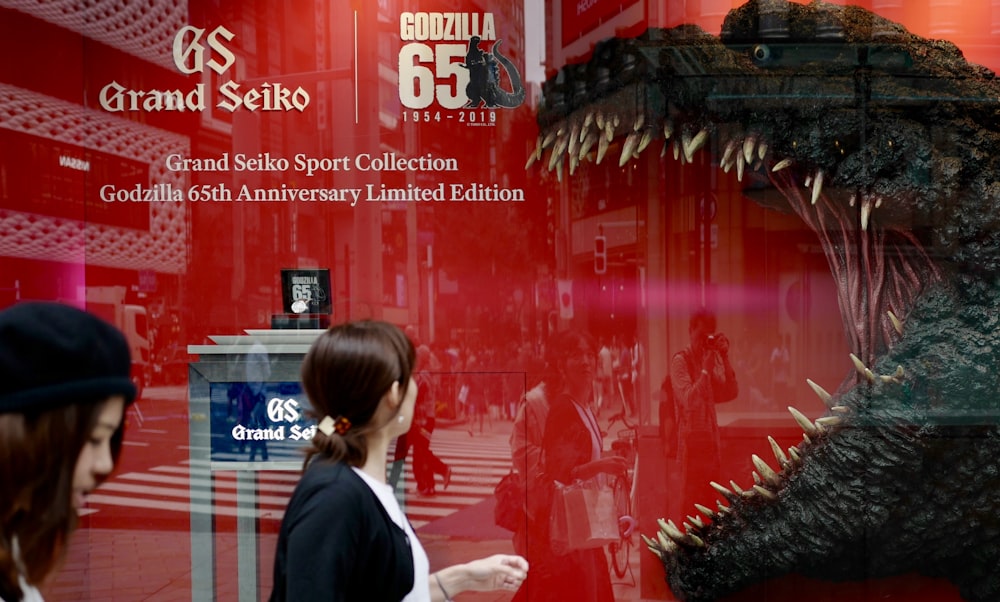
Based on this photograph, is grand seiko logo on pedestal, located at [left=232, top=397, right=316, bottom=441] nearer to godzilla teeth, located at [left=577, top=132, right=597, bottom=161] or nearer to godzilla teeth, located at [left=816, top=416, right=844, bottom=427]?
godzilla teeth, located at [left=577, top=132, right=597, bottom=161]

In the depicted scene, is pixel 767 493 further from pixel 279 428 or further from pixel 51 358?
pixel 51 358

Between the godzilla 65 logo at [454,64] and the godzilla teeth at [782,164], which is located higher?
the godzilla 65 logo at [454,64]

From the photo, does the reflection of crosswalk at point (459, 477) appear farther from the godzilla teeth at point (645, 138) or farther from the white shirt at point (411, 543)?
the white shirt at point (411, 543)

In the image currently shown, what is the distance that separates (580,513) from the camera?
12.7 ft

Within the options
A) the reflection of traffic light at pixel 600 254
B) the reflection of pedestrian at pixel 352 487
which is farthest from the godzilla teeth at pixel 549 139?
the reflection of pedestrian at pixel 352 487

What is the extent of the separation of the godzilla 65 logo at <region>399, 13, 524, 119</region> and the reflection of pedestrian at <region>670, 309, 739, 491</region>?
141cm

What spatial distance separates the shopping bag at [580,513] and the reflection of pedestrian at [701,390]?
0.41 meters

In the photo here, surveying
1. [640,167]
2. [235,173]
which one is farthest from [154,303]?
[640,167]

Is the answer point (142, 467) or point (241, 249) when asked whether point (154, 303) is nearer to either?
point (241, 249)

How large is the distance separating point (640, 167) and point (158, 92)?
89.8 inches

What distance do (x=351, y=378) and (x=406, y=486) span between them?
2.14 m

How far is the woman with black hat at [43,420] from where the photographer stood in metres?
1.22

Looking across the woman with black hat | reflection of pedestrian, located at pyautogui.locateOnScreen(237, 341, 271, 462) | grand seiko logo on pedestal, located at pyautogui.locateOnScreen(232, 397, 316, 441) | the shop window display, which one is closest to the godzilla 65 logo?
the shop window display

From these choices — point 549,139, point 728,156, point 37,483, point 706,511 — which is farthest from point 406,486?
point 37,483
